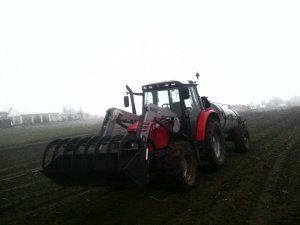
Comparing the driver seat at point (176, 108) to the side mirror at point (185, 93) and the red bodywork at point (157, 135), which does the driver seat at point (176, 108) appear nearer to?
the side mirror at point (185, 93)

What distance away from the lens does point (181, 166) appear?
749 cm

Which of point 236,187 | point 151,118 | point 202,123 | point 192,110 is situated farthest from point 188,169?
point 192,110

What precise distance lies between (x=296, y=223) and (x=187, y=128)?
383cm

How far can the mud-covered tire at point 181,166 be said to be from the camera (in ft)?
24.2

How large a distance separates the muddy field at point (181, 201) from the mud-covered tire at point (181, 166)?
0.79 ft

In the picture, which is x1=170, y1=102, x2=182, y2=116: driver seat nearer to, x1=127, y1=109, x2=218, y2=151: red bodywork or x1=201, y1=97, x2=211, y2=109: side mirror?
x1=127, y1=109, x2=218, y2=151: red bodywork

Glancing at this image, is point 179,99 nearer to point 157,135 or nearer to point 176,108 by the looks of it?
point 176,108

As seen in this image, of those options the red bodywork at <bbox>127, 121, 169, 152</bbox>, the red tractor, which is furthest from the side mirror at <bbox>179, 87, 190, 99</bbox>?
the red bodywork at <bbox>127, 121, 169, 152</bbox>

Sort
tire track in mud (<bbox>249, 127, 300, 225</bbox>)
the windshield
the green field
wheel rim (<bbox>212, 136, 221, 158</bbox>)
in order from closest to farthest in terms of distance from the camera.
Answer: tire track in mud (<bbox>249, 127, 300, 225</bbox>) → the windshield → wheel rim (<bbox>212, 136, 221, 158</bbox>) → the green field

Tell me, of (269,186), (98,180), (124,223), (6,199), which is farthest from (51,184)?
(269,186)

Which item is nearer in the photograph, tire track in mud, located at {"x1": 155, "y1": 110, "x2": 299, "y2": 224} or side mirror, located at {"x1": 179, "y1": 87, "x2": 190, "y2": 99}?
tire track in mud, located at {"x1": 155, "y1": 110, "x2": 299, "y2": 224}

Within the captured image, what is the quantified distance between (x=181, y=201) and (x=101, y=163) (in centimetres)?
A: 180

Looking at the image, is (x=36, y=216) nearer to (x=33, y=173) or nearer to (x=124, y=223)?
(x=124, y=223)

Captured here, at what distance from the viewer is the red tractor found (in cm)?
682
